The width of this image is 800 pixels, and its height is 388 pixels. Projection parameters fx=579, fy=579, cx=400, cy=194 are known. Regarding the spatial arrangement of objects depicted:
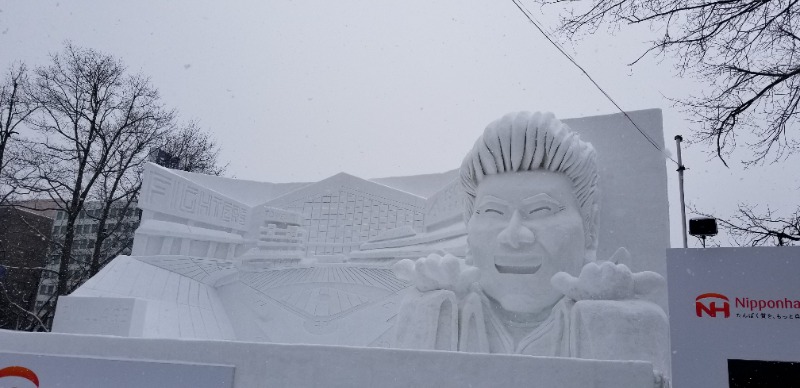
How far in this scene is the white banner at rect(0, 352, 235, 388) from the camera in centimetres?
322

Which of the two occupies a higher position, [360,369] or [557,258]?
[557,258]

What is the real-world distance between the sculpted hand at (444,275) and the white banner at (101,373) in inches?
58.2

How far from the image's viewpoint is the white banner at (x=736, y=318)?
2250 millimetres

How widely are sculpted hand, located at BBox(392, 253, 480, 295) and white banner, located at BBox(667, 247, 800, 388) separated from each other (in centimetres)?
172

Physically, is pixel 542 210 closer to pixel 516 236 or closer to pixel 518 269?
pixel 516 236

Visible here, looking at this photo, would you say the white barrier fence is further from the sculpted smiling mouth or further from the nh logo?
the sculpted smiling mouth

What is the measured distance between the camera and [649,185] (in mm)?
4770

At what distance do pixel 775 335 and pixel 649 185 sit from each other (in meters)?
2.64

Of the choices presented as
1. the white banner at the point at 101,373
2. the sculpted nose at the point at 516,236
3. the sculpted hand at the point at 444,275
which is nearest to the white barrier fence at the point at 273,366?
the white banner at the point at 101,373

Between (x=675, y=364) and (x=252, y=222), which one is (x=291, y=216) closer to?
(x=252, y=222)

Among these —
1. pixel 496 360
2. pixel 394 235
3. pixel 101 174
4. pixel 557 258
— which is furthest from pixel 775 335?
pixel 101 174

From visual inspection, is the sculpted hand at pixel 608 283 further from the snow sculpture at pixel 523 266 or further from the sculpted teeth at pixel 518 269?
the sculpted teeth at pixel 518 269

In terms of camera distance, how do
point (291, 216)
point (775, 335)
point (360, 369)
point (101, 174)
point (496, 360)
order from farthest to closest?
1. point (101, 174)
2. point (291, 216)
3. point (360, 369)
4. point (496, 360)
5. point (775, 335)

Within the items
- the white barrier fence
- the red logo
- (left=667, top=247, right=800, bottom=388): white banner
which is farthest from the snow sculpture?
the red logo
